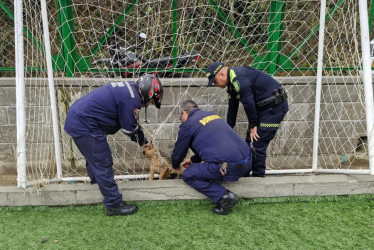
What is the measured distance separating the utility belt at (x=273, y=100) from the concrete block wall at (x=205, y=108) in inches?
27.0

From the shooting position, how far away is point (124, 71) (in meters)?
4.28

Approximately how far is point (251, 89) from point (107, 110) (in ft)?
5.33

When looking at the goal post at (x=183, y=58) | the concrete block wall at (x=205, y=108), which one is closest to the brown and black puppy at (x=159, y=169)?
the goal post at (x=183, y=58)

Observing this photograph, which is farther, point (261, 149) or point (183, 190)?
point (261, 149)

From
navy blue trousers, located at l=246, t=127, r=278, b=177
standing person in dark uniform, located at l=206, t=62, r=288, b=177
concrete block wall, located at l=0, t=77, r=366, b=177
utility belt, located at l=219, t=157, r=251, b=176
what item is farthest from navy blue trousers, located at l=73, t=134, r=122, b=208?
navy blue trousers, located at l=246, t=127, r=278, b=177

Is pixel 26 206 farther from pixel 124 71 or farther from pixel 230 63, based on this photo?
pixel 230 63

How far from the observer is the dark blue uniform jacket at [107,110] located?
2.98 meters

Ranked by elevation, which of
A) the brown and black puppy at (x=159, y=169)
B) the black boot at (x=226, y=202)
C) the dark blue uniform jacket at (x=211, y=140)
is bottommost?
the black boot at (x=226, y=202)

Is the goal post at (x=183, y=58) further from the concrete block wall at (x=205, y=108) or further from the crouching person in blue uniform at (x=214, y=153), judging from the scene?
the crouching person in blue uniform at (x=214, y=153)

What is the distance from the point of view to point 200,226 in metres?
3.06

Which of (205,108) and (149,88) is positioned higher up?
(149,88)

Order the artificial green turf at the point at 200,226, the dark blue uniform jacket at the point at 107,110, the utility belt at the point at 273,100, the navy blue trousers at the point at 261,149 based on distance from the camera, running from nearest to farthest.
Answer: the artificial green turf at the point at 200,226, the dark blue uniform jacket at the point at 107,110, the utility belt at the point at 273,100, the navy blue trousers at the point at 261,149

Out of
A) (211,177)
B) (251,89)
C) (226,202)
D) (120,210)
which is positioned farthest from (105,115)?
(251,89)

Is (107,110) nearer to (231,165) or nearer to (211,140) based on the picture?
(211,140)
